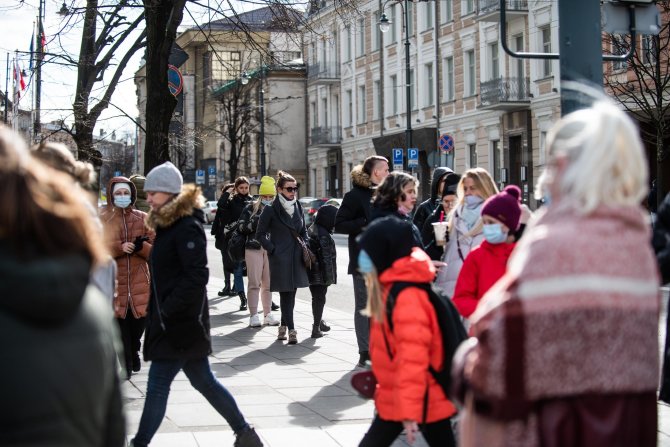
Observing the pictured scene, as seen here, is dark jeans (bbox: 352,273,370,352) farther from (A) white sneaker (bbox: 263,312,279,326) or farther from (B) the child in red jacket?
(A) white sneaker (bbox: 263,312,279,326)

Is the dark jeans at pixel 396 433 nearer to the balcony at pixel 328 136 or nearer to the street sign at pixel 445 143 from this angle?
the street sign at pixel 445 143

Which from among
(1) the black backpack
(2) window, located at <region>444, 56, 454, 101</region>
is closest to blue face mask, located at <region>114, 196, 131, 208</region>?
(1) the black backpack

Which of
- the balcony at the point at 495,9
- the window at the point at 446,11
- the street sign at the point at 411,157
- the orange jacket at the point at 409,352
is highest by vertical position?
the window at the point at 446,11

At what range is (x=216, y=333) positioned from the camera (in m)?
12.8

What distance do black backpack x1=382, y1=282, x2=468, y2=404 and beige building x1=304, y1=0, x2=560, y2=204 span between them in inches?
966

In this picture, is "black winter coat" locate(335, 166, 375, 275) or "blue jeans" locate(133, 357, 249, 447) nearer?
"blue jeans" locate(133, 357, 249, 447)

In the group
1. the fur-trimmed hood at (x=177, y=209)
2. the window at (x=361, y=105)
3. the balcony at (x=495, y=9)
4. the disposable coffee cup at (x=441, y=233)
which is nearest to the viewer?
the fur-trimmed hood at (x=177, y=209)

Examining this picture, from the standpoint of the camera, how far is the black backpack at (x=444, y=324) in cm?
486

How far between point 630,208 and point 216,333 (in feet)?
32.9

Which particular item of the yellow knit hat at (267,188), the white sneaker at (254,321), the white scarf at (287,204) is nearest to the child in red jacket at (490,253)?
the white scarf at (287,204)

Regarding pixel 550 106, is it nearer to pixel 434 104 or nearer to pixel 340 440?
pixel 434 104

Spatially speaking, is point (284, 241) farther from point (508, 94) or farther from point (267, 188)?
point (508, 94)

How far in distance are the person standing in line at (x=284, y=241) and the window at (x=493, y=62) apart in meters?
29.8

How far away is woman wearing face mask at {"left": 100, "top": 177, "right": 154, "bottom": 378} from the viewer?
9.20 meters
